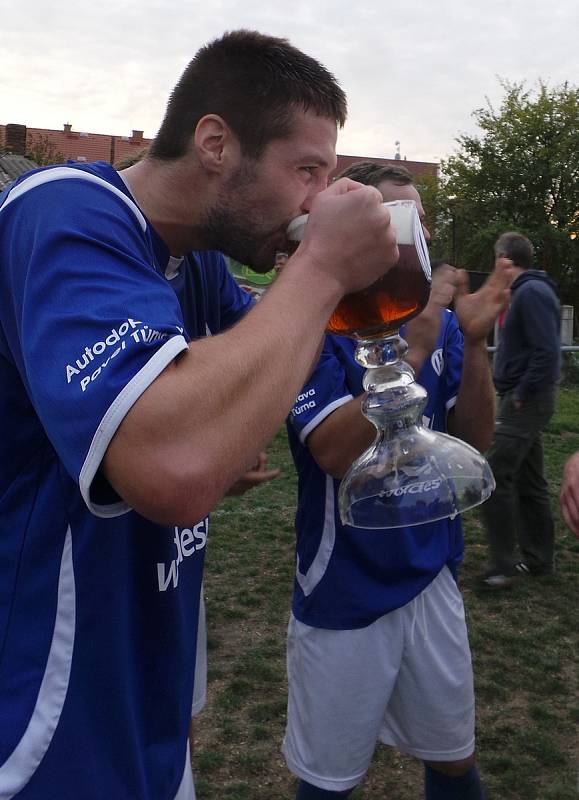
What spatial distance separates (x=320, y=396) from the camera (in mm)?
2164

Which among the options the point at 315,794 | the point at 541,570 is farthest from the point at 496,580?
the point at 315,794

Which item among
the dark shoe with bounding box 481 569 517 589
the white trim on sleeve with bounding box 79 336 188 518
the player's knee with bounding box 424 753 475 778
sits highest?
the white trim on sleeve with bounding box 79 336 188 518

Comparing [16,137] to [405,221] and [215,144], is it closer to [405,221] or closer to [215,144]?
[215,144]

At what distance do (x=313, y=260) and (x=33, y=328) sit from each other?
388 millimetres

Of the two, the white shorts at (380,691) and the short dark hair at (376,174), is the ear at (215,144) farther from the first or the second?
the white shorts at (380,691)

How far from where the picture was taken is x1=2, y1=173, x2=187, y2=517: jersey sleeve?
Result: 3.10 feet

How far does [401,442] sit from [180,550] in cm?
49

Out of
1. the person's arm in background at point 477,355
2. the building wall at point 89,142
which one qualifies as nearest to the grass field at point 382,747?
the person's arm in background at point 477,355

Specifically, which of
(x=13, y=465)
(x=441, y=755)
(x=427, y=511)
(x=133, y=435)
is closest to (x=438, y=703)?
(x=441, y=755)

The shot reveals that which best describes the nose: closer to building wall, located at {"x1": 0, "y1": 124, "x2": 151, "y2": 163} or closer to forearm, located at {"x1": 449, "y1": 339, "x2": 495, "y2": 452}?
forearm, located at {"x1": 449, "y1": 339, "x2": 495, "y2": 452}

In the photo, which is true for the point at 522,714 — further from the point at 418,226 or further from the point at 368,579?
the point at 418,226

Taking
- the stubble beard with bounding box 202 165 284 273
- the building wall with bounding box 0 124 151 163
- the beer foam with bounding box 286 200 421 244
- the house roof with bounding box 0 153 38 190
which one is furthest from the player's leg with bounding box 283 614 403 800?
the building wall with bounding box 0 124 151 163

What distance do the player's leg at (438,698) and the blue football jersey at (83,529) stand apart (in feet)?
2.73

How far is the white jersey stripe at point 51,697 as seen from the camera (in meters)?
1.26
